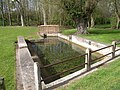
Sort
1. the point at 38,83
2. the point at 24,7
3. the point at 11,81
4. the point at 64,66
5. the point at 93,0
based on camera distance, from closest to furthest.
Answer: the point at 38,83 → the point at 11,81 → the point at 64,66 → the point at 93,0 → the point at 24,7

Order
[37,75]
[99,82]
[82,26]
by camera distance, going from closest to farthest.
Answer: [37,75]
[99,82]
[82,26]

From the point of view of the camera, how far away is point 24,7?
36531mm

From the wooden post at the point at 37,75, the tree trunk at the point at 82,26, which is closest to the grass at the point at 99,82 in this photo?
the wooden post at the point at 37,75

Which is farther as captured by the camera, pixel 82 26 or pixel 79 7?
pixel 82 26

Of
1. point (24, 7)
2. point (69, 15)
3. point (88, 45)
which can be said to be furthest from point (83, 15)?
point (24, 7)

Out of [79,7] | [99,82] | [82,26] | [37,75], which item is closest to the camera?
[37,75]

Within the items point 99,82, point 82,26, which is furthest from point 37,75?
point 82,26

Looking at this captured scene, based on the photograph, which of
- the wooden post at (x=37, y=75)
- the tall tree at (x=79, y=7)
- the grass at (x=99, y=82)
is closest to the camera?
the wooden post at (x=37, y=75)

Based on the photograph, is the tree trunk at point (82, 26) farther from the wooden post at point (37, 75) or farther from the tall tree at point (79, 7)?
the wooden post at point (37, 75)

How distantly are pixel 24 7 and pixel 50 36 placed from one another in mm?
16609

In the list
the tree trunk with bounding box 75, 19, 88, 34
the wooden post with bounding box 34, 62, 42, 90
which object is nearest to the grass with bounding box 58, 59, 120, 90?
the wooden post with bounding box 34, 62, 42, 90

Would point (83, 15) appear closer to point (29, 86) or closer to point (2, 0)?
point (29, 86)

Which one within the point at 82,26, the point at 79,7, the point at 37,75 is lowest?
the point at 37,75

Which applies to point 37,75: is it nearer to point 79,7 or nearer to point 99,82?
point 99,82
